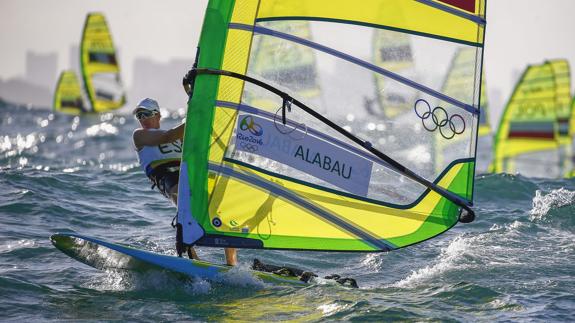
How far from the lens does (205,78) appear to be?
609 cm

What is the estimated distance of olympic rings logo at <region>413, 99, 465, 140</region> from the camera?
6.32 metres

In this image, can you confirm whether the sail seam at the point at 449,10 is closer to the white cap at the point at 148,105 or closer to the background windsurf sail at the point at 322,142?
the background windsurf sail at the point at 322,142

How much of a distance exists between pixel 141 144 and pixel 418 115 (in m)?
2.28

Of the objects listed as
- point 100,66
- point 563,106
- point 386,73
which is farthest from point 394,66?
point 100,66

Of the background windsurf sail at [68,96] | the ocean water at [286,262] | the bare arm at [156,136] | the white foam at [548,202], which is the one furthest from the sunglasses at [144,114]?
the background windsurf sail at [68,96]

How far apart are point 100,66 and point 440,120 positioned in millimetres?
27862

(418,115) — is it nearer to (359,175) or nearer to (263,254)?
(359,175)

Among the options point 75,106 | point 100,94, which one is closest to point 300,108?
point 100,94

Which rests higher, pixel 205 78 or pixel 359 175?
pixel 205 78

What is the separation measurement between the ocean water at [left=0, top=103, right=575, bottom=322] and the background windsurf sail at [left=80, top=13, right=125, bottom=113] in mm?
21372

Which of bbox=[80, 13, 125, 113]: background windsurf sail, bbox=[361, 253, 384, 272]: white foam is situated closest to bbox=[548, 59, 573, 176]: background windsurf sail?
bbox=[361, 253, 384, 272]: white foam

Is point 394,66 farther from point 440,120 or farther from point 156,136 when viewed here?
point 156,136

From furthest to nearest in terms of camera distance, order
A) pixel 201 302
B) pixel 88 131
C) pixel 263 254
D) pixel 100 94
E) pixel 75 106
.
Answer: pixel 75 106, pixel 100 94, pixel 88 131, pixel 263 254, pixel 201 302

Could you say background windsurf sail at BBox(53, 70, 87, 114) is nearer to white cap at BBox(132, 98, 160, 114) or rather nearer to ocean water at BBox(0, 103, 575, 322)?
ocean water at BBox(0, 103, 575, 322)
